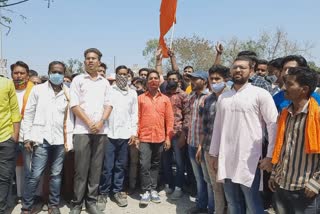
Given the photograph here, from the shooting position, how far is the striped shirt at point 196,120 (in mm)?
4520

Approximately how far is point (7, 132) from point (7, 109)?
298 mm

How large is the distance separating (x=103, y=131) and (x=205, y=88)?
159 cm

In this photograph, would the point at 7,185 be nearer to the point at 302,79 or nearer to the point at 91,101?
the point at 91,101

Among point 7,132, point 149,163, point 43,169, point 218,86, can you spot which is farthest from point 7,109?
point 218,86

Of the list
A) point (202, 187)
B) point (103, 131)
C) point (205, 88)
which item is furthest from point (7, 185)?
point (205, 88)

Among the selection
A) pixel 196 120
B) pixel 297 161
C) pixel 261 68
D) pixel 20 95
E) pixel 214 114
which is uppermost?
pixel 261 68

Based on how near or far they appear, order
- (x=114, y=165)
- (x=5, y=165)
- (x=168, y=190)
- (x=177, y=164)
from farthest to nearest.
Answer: (x=168, y=190), (x=177, y=164), (x=114, y=165), (x=5, y=165)

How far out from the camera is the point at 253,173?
332 cm

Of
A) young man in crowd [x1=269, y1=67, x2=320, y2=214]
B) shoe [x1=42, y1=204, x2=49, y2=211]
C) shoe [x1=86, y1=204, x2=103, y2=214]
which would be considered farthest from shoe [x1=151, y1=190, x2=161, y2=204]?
young man in crowd [x1=269, y1=67, x2=320, y2=214]

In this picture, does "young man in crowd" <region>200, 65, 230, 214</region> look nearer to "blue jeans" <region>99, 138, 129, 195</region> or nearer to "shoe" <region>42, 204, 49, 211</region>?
"blue jeans" <region>99, 138, 129, 195</region>

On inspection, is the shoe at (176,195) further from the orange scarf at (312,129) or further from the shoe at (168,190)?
the orange scarf at (312,129)

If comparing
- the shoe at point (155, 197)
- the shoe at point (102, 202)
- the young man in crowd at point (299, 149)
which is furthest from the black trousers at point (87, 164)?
the young man in crowd at point (299, 149)

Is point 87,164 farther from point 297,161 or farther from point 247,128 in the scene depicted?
point 297,161

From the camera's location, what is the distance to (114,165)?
525cm
